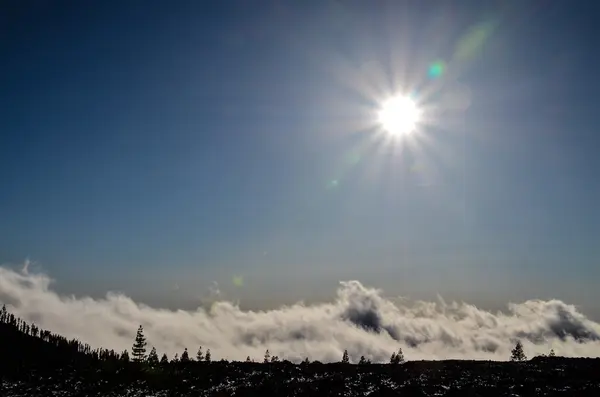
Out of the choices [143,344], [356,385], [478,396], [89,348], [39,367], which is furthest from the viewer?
[89,348]

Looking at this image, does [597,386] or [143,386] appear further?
[143,386]

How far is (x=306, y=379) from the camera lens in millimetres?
50281

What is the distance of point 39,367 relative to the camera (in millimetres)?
65500

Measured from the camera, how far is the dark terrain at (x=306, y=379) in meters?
41.3

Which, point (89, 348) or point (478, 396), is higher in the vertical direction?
point (89, 348)

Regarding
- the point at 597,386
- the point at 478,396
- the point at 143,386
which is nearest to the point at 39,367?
the point at 143,386

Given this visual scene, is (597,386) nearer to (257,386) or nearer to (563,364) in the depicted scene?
(563,364)

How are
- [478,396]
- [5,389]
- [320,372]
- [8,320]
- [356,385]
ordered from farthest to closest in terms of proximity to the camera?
1. [8,320]
2. [320,372]
3. [5,389]
4. [356,385]
5. [478,396]

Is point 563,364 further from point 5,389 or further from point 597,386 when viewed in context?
point 5,389

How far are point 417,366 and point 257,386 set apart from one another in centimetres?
2254

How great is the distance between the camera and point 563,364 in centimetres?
5475

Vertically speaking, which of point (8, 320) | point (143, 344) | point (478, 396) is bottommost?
point (478, 396)

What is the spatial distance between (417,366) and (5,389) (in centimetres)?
5058

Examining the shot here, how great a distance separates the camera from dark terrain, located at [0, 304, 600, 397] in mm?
41312
